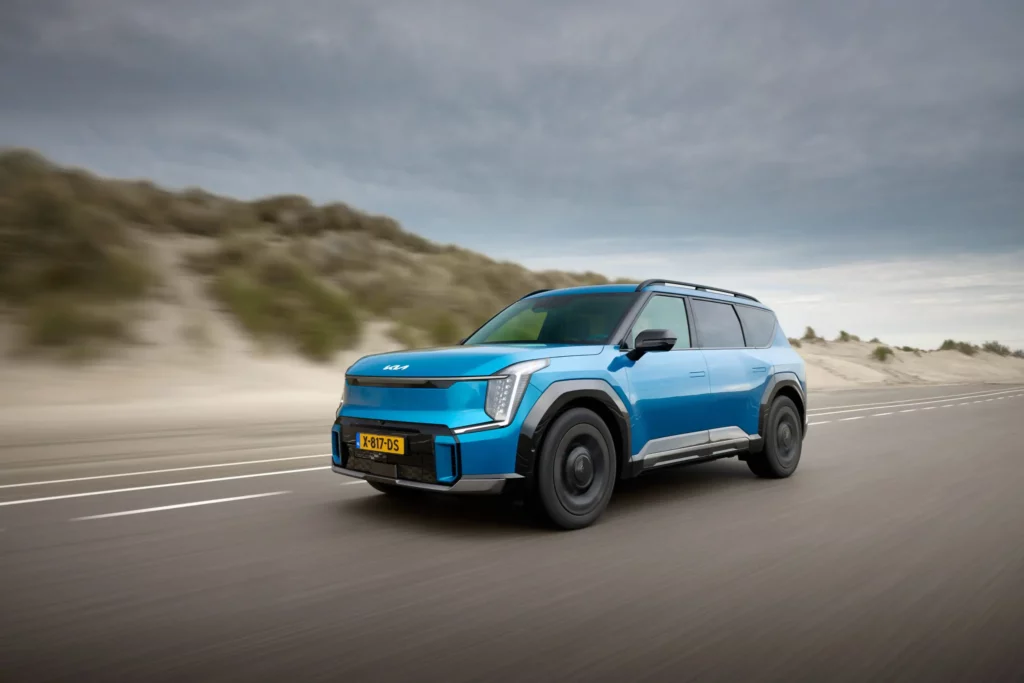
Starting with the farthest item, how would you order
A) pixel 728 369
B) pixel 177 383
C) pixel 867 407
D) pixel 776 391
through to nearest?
1. pixel 867 407
2. pixel 177 383
3. pixel 776 391
4. pixel 728 369

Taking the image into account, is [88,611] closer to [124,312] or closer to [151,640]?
[151,640]

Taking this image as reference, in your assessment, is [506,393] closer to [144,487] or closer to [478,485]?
[478,485]

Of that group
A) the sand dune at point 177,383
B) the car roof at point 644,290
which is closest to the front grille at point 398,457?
the car roof at point 644,290

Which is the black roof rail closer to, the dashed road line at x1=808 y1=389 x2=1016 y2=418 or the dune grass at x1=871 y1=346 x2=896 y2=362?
the dashed road line at x1=808 y1=389 x2=1016 y2=418

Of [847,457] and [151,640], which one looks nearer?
[151,640]

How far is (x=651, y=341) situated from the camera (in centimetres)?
606

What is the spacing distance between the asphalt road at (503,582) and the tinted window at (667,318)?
4.53 feet

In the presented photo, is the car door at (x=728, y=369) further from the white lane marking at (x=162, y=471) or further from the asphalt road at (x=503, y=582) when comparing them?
the white lane marking at (x=162, y=471)

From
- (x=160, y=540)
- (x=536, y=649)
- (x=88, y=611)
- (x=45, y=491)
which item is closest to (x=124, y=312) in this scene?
(x=45, y=491)

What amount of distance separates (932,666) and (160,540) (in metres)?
4.44

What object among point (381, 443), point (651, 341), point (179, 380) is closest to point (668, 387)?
point (651, 341)

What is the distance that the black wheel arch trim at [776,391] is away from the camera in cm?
773

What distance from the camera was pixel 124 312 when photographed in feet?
60.6

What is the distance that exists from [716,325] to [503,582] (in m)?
3.83
